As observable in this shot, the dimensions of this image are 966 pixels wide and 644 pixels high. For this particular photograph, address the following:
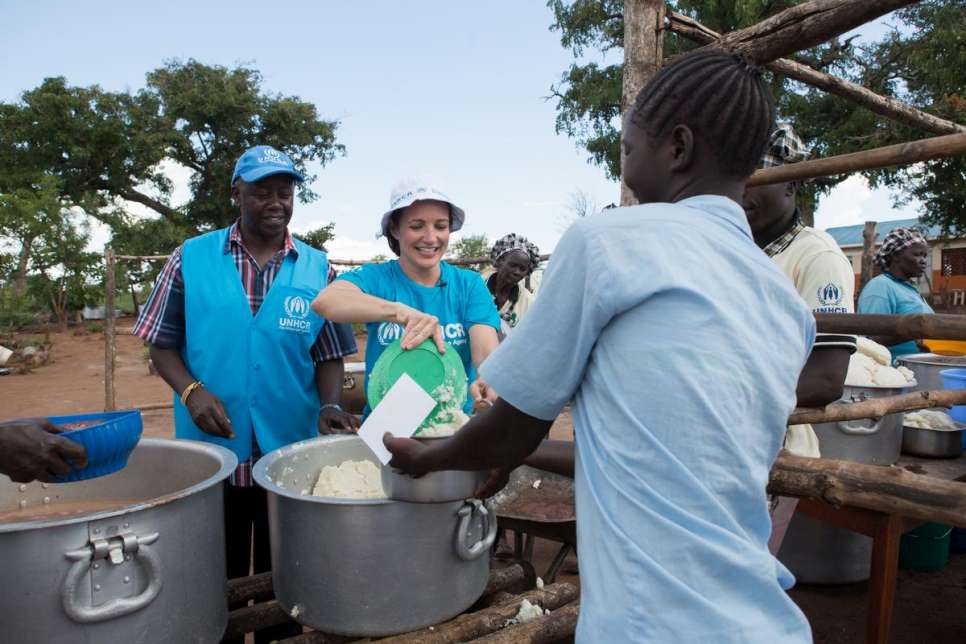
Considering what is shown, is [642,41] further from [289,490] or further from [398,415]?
[289,490]

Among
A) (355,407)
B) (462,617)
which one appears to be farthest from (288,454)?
(355,407)

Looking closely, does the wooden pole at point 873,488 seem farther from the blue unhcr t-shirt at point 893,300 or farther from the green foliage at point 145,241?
the green foliage at point 145,241

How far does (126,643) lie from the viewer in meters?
1.36

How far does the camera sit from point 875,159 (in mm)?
2156

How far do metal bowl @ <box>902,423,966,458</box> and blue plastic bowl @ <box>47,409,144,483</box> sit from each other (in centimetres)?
337

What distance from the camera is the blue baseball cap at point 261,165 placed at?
2389 mm

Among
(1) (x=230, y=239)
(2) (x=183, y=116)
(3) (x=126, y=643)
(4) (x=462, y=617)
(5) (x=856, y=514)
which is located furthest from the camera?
(2) (x=183, y=116)

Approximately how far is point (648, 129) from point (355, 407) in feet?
15.4

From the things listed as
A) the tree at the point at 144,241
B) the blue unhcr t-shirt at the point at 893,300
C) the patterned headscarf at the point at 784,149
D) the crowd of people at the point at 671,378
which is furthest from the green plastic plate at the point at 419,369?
the tree at the point at 144,241

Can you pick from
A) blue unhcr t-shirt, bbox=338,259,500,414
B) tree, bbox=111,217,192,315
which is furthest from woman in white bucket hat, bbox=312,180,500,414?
tree, bbox=111,217,192,315

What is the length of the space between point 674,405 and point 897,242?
4.98m

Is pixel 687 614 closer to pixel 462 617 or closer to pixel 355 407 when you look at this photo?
pixel 462 617

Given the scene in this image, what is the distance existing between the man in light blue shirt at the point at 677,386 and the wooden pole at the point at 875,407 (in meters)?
1.24

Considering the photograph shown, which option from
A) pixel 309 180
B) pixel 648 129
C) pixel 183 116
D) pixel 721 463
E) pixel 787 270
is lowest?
pixel 721 463
